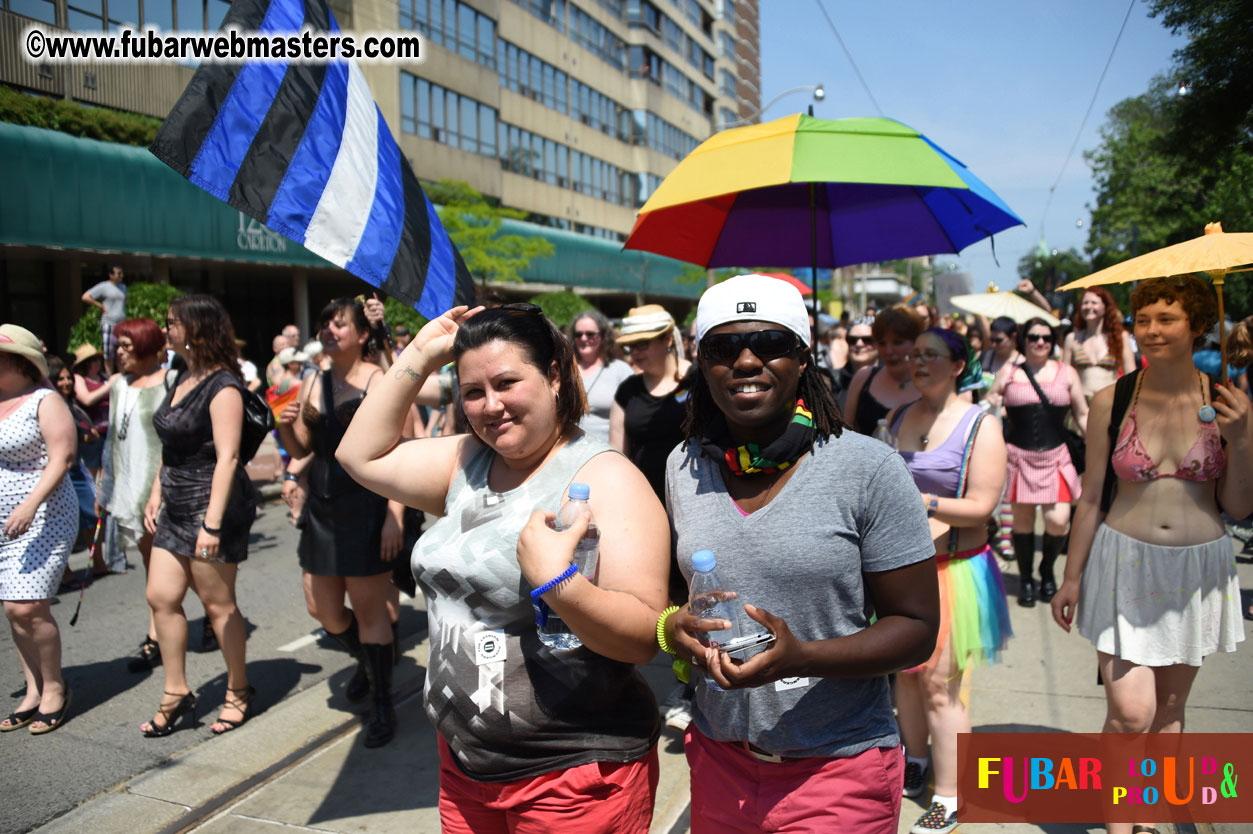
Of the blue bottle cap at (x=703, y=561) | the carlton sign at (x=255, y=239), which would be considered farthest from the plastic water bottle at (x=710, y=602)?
the carlton sign at (x=255, y=239)

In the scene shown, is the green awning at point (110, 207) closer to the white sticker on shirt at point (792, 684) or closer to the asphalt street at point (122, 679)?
the asphalt street at point (122, 679)

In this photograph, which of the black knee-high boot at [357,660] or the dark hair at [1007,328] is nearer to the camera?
the black knee-high boot at [357,660]

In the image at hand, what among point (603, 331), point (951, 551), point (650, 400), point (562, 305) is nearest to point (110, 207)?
point (562, 305)

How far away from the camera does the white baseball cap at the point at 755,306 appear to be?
2100 millimetres

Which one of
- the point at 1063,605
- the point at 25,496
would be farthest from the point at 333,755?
the point at 1063,605

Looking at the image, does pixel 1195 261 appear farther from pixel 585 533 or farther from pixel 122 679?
pixel 122 679

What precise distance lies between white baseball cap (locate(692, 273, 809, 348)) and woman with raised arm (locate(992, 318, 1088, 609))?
17.0ft

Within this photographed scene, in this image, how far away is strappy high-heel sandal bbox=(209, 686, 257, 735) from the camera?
4.60 m

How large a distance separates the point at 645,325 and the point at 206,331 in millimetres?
2232

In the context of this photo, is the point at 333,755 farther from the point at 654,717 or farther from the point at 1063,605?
the point at 1063,605

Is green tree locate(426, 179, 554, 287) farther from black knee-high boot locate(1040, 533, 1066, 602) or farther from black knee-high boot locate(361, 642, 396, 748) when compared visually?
black knee-high boot locate(361, 642, 396, 748)

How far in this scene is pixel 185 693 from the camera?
15.2 ft

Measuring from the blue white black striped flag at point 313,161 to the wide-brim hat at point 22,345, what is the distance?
2560mm

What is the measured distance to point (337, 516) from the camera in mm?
4488
